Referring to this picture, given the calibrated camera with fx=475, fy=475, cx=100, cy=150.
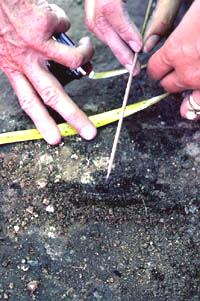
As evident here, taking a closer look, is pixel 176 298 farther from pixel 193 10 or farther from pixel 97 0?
pixel 97 0

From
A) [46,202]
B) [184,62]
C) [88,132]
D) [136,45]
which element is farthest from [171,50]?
[46,202]

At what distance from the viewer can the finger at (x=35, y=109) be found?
7.80 ft

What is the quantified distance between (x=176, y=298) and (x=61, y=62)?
1207 mm

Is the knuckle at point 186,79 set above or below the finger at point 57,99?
above

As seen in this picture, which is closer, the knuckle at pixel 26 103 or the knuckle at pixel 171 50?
the knuckle at pixel 171 50

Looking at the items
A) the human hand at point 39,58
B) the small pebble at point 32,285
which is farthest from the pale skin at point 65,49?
the small pebble at point 32,285

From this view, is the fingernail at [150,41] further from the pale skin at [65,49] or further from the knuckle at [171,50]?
the knuckle at [171,50]

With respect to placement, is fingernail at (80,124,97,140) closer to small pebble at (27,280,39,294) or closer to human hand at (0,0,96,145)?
human hand at (0,0,96,145)

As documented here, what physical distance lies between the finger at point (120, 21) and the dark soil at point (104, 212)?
1.46 feet

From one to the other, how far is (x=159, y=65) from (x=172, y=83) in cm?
12

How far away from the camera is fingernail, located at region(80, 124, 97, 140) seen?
238 centimetres

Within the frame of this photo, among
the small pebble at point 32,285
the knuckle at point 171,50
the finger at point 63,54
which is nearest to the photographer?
the small pebble at point 32,285

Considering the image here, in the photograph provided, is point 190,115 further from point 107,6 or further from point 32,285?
point 32,285

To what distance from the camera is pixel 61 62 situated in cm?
231
